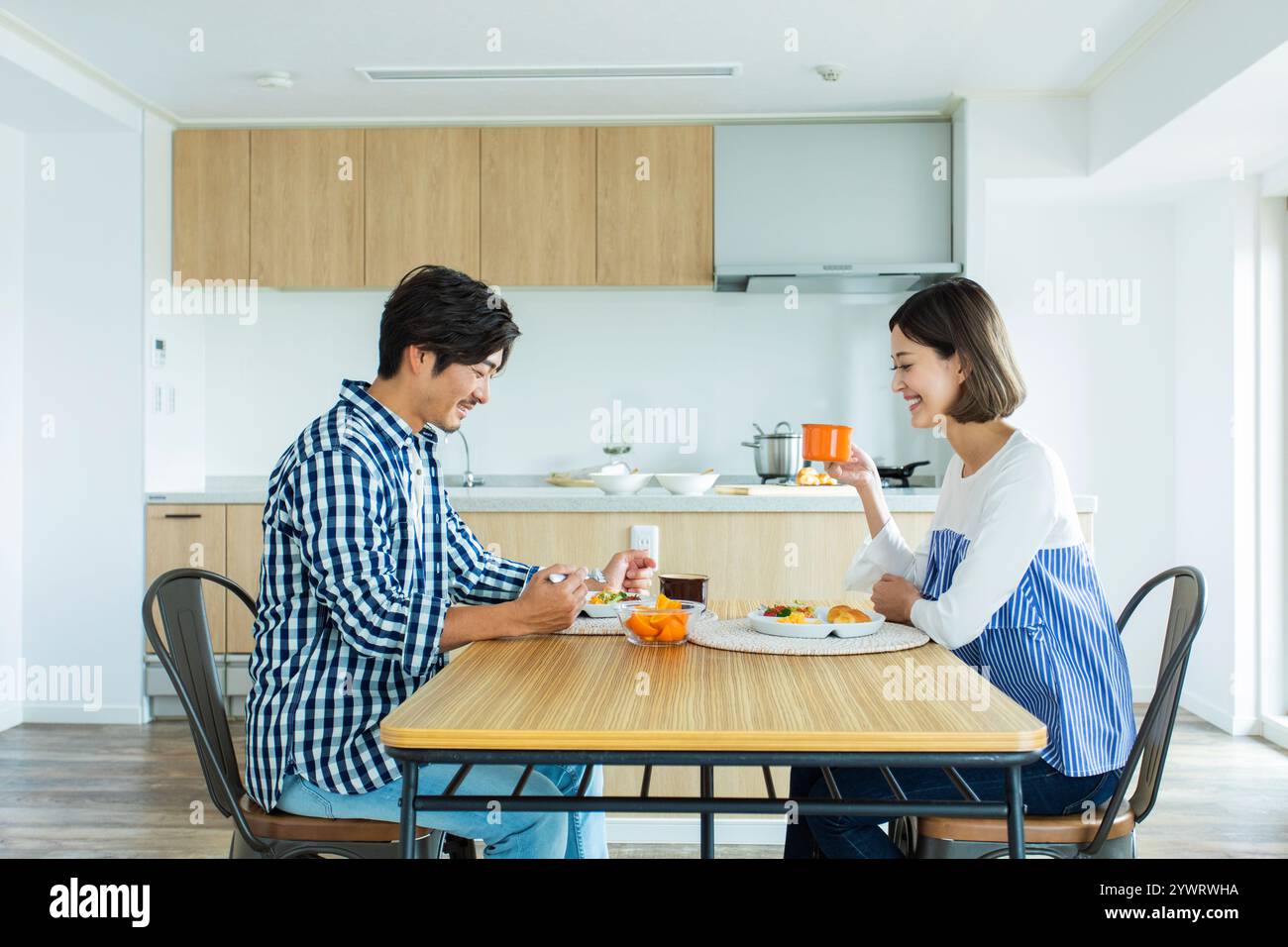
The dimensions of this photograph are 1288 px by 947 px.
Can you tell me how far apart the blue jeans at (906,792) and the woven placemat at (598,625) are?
31cm

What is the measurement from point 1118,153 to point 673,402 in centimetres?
192

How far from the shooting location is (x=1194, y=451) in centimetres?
431

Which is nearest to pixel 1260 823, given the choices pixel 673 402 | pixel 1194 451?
pixel 1194 451

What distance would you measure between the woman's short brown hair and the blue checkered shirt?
928mm

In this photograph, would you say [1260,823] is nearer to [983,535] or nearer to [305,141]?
[983,535]

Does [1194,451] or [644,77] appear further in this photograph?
[1194,451]

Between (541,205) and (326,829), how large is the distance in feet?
10.5

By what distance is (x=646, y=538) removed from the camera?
314 cm

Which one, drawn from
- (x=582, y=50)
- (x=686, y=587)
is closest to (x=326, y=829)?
(x=686, y=587)

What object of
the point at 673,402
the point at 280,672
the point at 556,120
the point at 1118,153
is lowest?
the point at 280,672

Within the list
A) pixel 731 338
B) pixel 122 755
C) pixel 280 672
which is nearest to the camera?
pixel 280 672

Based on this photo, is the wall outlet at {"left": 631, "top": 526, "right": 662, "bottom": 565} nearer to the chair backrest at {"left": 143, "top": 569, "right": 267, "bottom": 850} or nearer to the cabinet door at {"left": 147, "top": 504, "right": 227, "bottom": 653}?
the chair backrest at {"left": 143, "top": 569, "right": 267, "bottom": 850}

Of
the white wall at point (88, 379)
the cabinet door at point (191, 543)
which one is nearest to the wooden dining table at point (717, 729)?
the cabinet door at point (191, 543)

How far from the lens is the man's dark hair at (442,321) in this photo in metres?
1.69
